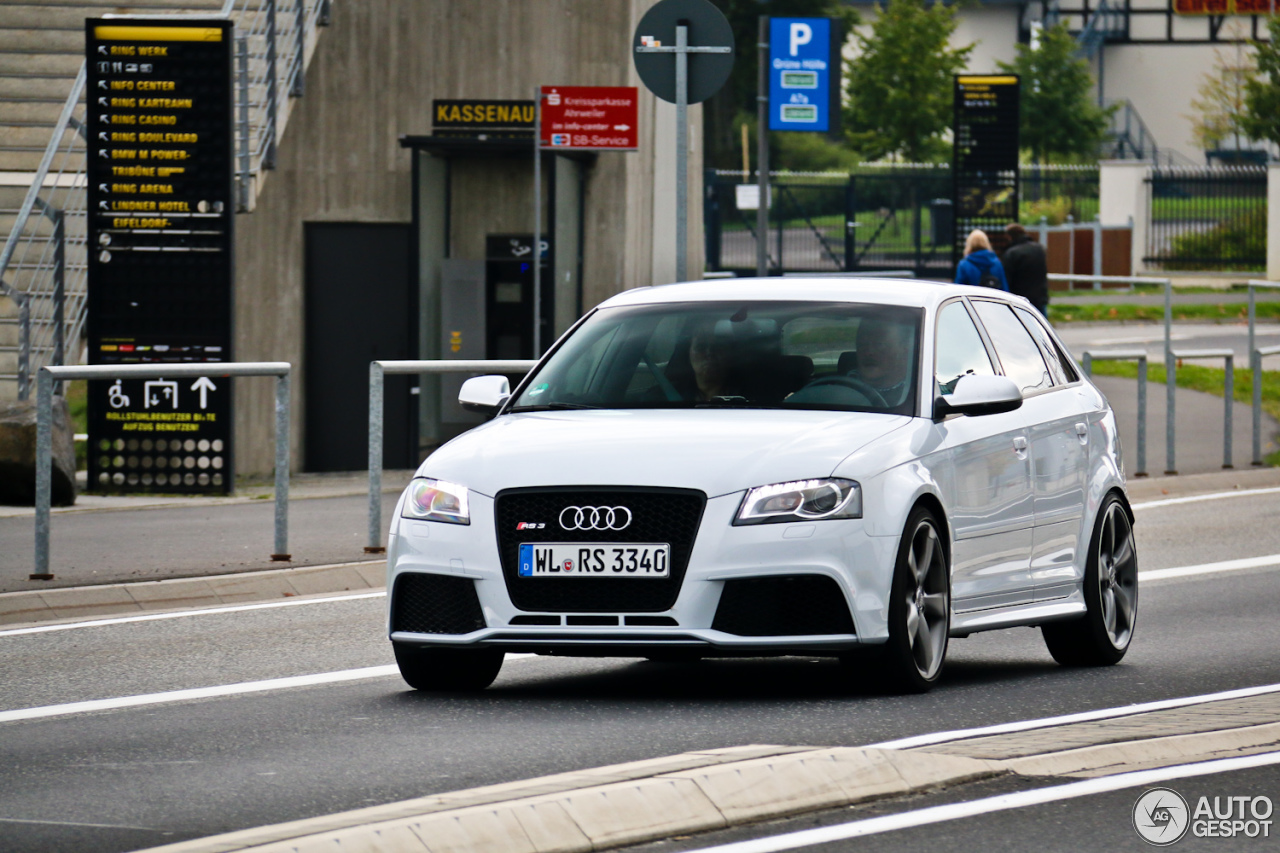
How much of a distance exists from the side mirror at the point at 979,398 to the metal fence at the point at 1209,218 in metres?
45.4

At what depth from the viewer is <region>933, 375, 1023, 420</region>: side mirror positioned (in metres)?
8.82

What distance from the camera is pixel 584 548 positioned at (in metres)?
8.05

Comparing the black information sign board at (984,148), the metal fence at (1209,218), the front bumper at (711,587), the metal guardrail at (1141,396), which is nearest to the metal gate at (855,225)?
the metal fence at (1209,218)

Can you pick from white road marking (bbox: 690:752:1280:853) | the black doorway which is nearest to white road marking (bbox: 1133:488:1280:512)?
the black doorway

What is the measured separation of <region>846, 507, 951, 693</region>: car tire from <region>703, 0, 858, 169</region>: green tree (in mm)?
69424

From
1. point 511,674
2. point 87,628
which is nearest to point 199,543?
point 87,628

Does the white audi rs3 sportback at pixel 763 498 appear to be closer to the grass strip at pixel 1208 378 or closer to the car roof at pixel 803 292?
the car roof at pixel 803 292

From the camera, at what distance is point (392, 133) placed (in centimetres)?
2108

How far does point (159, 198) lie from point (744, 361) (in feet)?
32.8

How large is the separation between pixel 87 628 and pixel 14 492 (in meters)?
5.11

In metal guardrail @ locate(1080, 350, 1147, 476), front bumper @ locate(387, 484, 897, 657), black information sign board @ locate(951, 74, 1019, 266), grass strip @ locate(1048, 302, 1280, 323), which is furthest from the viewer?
grass strip @ locate(1048, 302, 1280, 323)

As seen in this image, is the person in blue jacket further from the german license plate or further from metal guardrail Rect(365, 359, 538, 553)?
the german license plate

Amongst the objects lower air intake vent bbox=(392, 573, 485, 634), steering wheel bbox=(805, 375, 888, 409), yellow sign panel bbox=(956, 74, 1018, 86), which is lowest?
lower air intake vent bbox=(392, 573, 485, 634)

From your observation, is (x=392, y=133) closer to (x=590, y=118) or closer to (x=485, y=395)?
(x=590, y=118)
